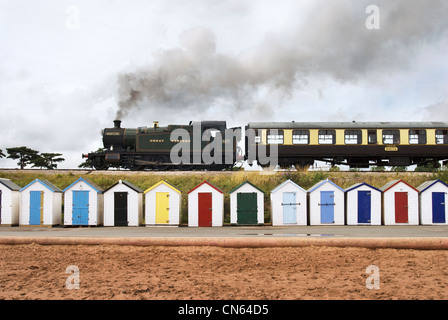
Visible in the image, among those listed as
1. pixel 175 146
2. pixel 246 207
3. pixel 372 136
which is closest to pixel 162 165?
pixel 175 146

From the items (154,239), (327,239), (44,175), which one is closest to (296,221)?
(327,239)

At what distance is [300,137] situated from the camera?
26672 mm

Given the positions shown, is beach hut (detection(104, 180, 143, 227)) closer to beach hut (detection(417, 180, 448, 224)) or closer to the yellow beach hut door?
the yellow beach hut door

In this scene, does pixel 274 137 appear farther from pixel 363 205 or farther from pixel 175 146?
pixel 363 205

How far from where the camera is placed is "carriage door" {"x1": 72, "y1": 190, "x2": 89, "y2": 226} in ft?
61.5

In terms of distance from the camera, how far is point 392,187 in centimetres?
1908

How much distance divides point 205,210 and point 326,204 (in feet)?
18.8

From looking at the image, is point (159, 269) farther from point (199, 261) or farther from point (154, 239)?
point (154, 239)

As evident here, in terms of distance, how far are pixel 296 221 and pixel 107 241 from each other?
1025cm

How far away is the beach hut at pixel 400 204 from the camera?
1911cm

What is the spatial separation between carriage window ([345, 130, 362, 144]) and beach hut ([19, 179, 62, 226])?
18284 mm

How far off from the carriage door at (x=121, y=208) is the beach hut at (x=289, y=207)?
274 inches

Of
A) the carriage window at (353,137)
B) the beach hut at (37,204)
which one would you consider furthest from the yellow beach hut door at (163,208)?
the carriage window at (353,137)

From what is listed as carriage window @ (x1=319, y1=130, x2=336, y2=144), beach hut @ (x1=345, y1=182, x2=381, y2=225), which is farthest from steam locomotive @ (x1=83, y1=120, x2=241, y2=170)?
beach hut @ (x1=345, y1=182, x2=381, y2=225)
